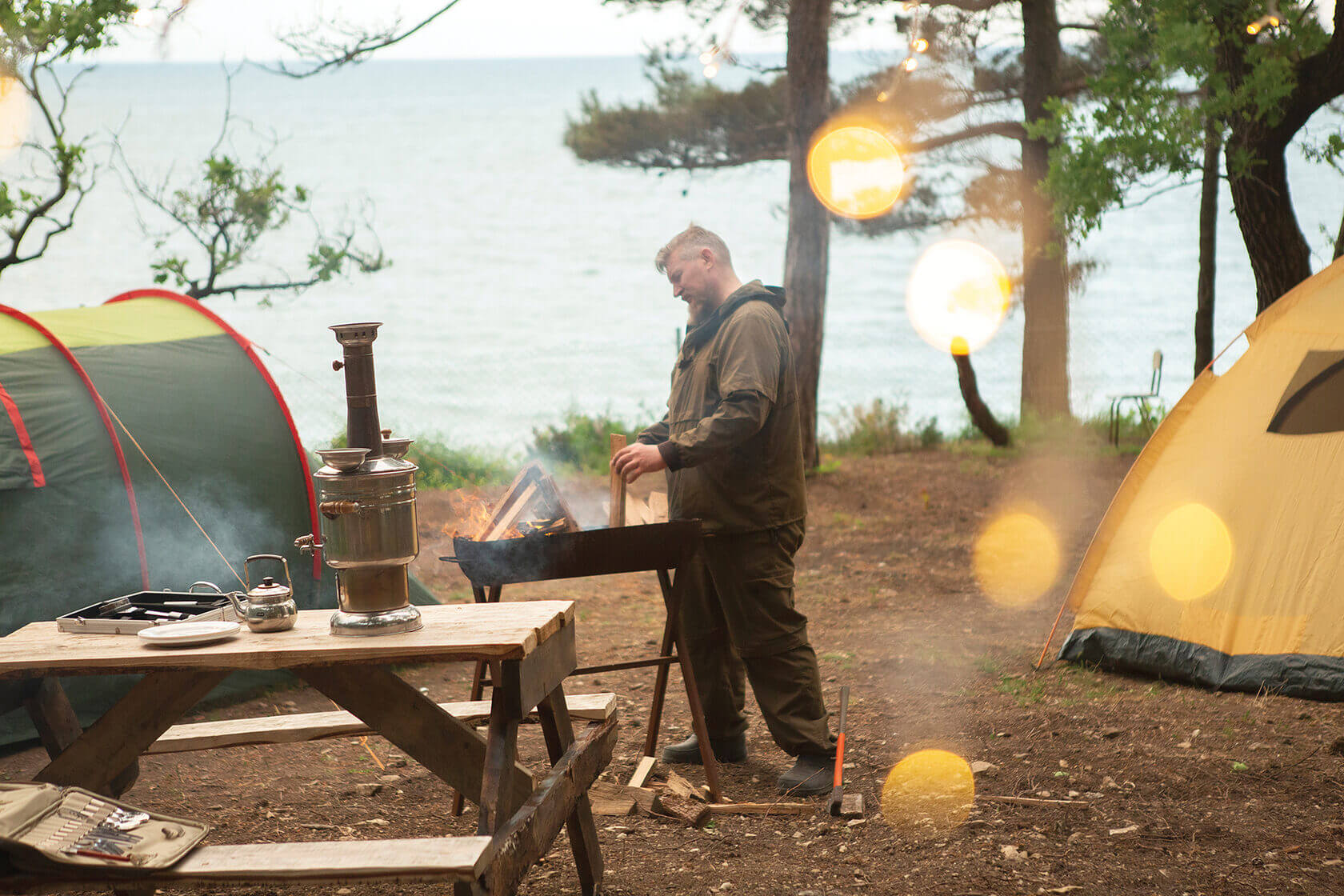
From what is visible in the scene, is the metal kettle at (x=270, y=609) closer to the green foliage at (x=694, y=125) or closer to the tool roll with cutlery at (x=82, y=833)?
the tool roll with cutlery at (x=82, y=833)

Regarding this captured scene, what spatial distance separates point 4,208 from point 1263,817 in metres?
6.60

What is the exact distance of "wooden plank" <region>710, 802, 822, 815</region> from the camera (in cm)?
388

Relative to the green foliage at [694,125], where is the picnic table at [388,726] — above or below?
below

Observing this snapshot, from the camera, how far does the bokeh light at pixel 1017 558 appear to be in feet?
22.7

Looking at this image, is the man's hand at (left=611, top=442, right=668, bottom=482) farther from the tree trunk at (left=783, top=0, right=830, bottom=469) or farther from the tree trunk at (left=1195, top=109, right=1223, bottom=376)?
the tree trunk at (left=1195, top=109, right=1223, bottom=376)

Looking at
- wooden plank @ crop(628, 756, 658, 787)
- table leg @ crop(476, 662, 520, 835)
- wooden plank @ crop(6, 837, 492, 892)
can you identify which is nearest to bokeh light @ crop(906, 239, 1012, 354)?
wooden plank @ crop(628, 756, 658, 787)

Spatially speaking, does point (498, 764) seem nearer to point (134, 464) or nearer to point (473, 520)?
point (473, 520)

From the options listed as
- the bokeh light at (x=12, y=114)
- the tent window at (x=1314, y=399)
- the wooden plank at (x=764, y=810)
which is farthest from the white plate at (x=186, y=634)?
the bokeh light at (x=12, y=114)

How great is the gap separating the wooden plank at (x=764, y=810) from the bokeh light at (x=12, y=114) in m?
5.40

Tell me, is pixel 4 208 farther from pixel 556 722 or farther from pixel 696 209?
pixel 696 209

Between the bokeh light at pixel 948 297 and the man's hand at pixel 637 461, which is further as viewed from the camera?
the bokeh light at pixel 948 297

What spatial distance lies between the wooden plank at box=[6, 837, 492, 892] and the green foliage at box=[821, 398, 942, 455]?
31.2ft

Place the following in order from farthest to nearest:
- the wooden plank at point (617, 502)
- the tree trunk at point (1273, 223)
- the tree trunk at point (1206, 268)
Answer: the tree trunk at point (1206, 268) < the tree trunk at point (1273, 223) < the wooden plank at point (617, 502)

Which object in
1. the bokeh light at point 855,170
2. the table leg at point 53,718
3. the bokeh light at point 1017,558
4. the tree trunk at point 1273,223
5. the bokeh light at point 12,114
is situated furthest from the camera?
the bokeh light at point 855,170
